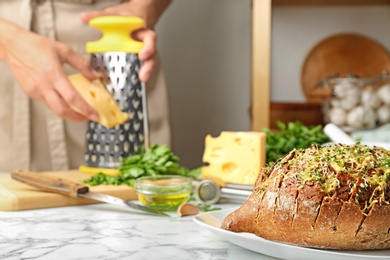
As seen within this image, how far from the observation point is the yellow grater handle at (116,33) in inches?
62.1

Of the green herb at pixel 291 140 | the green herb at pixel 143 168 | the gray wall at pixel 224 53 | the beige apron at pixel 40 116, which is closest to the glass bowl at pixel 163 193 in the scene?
the green herb at pixel 143 168

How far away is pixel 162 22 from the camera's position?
2.98m

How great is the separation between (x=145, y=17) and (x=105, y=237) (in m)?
1.17

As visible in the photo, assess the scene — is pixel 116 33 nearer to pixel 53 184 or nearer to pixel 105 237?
pixel 53 184

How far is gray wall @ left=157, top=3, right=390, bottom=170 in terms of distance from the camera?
3008mm

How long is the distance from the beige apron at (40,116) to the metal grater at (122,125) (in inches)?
19.7

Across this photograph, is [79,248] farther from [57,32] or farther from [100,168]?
[57,32]

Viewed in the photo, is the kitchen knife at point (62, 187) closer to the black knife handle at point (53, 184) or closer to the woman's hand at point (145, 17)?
the black knife handle at point (53, 184)

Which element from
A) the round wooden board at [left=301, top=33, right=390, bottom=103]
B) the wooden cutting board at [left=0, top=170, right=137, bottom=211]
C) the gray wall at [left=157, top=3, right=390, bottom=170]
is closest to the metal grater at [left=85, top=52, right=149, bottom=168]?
the wooden cutting board at [left=0, top=170, right=137, bottom=211]

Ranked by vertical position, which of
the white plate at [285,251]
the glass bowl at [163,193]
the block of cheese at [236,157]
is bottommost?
Answer: the white plate at [285,251]

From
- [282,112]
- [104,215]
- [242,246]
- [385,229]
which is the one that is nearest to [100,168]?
[104,215]

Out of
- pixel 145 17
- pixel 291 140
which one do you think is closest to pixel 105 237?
pixel 291 140

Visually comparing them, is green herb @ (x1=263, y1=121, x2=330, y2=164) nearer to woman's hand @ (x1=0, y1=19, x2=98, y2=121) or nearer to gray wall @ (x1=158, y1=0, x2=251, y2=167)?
woman's hand @ (x1=0, y1=19, x2=98, y2=121)

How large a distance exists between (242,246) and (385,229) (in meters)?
0.18
